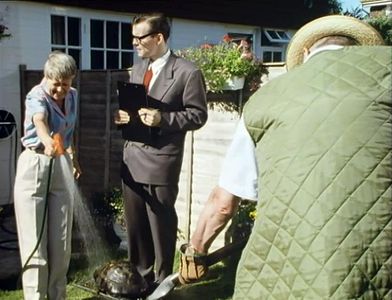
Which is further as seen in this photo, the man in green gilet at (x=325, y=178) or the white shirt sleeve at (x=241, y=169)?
the white shirt sleeve at (x=241, y=169)

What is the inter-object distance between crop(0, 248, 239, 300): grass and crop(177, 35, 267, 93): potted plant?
1.40m

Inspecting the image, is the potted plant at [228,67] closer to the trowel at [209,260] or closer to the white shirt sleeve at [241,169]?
the trowel at [209,260]

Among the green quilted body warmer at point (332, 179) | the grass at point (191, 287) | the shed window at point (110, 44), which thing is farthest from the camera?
the shed window at point (110, 44)

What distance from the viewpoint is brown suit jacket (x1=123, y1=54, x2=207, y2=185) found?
374 centimetres

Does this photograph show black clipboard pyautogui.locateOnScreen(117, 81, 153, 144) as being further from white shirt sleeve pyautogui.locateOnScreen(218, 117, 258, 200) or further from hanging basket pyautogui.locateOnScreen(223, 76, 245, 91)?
white shirt sleeve pyautogui.locateOnScreen(218, 117, 258, 200)

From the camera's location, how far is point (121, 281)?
3.60m

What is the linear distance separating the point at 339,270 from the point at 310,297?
0.11 metres

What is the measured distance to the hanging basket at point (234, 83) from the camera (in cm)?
488

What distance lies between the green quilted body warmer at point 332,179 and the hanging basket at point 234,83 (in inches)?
126

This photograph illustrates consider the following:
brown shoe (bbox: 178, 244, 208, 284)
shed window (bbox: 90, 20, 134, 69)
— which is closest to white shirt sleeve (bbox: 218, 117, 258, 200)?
brown shoe (bbox: 178, 244, 208, 284)

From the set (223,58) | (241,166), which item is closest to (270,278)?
(241,166)

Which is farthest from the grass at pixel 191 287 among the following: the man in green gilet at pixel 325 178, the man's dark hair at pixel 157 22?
the man in green gilet at pixel 325 178

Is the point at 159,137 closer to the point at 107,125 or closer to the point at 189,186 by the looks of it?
the point at 189,186

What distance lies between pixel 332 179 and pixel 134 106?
7.77 feet
